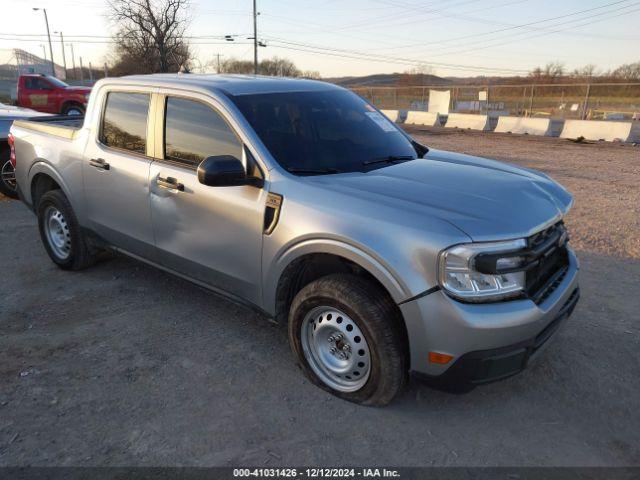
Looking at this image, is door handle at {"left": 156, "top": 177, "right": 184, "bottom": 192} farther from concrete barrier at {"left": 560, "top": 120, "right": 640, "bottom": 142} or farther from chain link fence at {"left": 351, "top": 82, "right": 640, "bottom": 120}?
chain link fence at {"left": 351, "top": 82, "right": 640, "bottom": 120}

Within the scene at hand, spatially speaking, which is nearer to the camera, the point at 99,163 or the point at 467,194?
the point at 467,194

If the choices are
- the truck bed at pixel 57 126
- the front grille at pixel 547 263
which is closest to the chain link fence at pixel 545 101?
the truck bed at pixel 57 126

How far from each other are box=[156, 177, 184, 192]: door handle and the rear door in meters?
0.18

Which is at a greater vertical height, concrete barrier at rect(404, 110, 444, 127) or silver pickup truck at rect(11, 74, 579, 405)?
silver pickup truck at rect(11, 74, 579, 405)

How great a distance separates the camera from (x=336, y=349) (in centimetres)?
312

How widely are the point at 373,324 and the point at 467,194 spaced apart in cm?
93

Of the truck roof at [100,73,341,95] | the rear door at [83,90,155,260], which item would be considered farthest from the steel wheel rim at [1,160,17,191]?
the truck roof at [100,73,341,95]

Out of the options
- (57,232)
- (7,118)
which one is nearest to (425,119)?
(7,118)

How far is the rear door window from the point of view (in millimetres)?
4012

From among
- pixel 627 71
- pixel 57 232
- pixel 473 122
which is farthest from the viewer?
pixel 627 71

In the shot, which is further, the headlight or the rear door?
the rear door

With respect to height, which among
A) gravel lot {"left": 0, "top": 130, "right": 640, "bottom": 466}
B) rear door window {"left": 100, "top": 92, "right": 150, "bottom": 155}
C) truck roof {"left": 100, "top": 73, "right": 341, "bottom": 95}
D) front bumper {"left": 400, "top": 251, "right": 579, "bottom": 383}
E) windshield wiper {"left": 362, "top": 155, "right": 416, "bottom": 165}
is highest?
truck roof {"left": 100, "top": 73, "right": 341, "bottom": 95}

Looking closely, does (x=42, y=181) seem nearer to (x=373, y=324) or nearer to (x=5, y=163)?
(x=5, y=163)

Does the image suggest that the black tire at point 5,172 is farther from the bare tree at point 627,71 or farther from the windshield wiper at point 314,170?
the bare tree at point 627,71
